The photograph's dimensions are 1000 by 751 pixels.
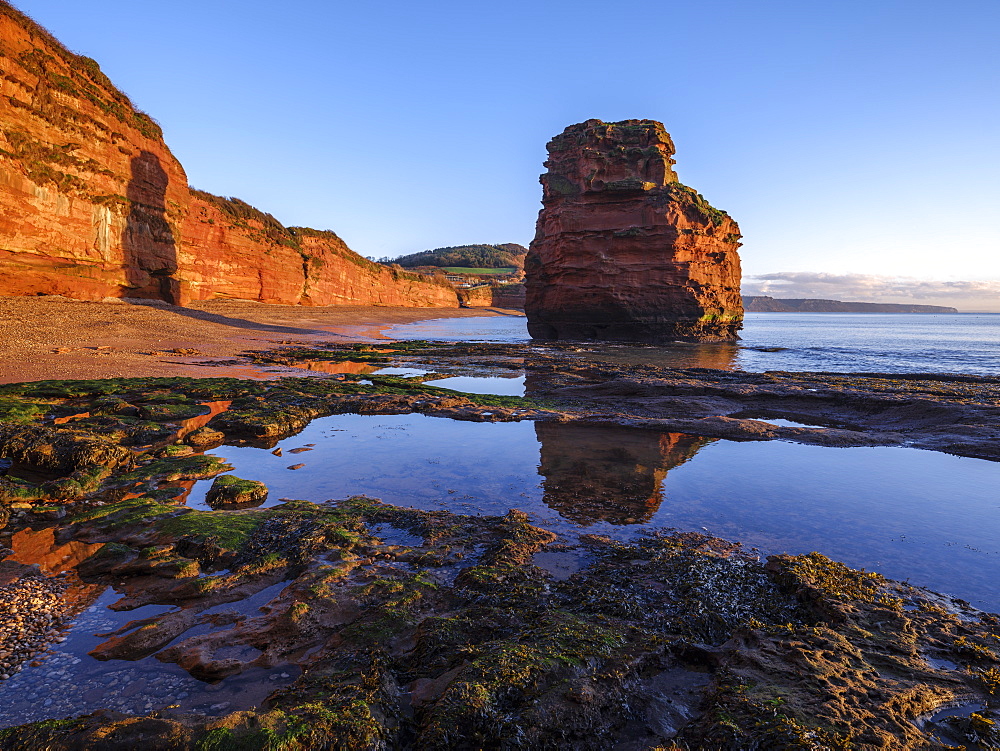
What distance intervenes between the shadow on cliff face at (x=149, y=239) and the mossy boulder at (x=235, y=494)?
25422 mm

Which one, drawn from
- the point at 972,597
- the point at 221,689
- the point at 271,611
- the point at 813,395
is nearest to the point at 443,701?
the point at 221,689

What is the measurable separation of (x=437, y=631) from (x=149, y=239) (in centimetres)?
3134

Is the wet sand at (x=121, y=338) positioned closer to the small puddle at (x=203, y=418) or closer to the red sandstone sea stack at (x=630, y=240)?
the small puddle at (x=203, y=418)

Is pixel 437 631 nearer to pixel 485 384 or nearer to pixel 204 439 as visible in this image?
pixel 204 439

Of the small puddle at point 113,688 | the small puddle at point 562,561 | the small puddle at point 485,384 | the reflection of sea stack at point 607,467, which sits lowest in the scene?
the reflection of sea stack at point 607,467

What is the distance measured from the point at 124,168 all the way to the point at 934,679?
3311 centimetres

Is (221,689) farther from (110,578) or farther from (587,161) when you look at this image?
(587,161)

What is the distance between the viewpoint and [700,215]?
33812mm

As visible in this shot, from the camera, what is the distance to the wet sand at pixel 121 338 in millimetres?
13039

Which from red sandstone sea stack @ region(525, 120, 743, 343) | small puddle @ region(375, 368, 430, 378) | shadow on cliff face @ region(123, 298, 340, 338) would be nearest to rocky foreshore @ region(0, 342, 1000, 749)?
small puddle @ region(375, 368, 430, 378)

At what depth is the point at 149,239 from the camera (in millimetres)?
26672

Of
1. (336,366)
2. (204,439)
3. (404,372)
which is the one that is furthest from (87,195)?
(204,439)

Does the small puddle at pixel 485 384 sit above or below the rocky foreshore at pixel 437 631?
below

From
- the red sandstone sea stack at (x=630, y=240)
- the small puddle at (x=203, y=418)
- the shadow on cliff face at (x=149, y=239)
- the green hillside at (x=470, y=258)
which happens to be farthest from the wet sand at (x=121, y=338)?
the green hillside at (x=470, y=258)
